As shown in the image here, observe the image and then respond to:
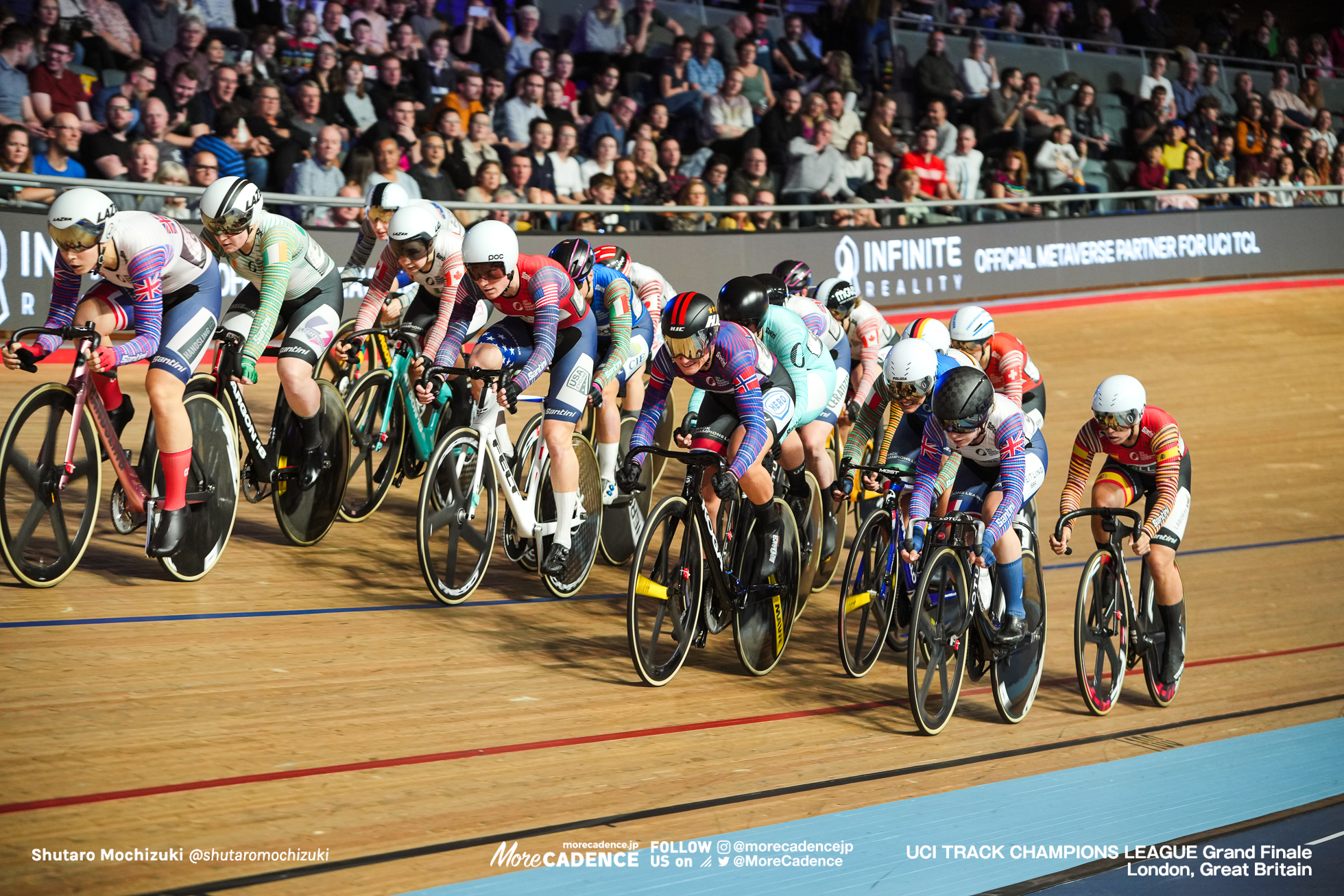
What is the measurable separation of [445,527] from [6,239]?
4.35 metres

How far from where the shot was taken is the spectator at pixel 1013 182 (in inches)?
562

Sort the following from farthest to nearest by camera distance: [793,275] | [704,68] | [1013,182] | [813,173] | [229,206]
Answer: [1013,182] < [704,68] < [813,173] < [793,275] < [229,206]

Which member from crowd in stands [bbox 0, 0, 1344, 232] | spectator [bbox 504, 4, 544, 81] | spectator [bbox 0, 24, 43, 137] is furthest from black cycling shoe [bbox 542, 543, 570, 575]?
spectator [bbox 504, 4, 544, 81]

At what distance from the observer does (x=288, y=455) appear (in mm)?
5918

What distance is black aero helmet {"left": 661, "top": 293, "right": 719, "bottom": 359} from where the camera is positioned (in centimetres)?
493

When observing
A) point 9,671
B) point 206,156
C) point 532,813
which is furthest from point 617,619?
point 206,156

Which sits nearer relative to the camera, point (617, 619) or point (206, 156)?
point (617, 619)

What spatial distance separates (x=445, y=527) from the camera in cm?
568

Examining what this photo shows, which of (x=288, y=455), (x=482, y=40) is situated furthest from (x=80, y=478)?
(x=482, y=40)

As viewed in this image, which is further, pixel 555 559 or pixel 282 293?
pixel 555 559

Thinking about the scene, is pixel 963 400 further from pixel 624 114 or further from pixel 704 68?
pixel 704 68

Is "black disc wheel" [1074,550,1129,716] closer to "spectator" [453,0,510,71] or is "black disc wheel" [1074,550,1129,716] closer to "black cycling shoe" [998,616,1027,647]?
"black cycling shoe" [998,616,1027,647]

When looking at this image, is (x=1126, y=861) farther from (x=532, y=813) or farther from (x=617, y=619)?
(x=617, y=619)

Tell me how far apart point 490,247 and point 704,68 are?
8.00 metres
